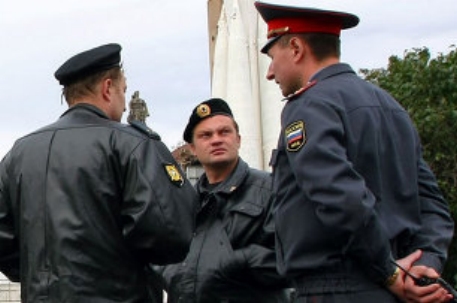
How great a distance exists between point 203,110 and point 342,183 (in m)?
2.34

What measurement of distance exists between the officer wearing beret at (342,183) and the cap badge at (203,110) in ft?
5.60

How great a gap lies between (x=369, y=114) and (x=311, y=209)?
44 cm

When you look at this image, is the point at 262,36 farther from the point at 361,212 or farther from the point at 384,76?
the point at 361,212

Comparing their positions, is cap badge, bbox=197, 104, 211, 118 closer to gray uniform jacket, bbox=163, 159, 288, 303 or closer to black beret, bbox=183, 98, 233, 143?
black beret, bbox=183, 98, 233, 143

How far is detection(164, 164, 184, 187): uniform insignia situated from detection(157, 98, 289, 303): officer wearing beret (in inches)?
46.2

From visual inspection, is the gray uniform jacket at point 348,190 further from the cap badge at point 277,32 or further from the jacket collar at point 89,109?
the jacket collar at point 89,109

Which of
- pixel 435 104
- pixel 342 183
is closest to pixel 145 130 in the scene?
pixel 342 183

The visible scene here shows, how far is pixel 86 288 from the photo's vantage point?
421 cm

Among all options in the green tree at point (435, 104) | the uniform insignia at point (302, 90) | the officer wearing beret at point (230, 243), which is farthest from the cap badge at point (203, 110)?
the green tree at point (435, 104)

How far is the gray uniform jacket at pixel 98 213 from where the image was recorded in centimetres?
422

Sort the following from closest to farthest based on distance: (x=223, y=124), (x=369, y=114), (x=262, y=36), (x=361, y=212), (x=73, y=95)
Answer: (x=361, y=212) → (x=369, y=114) → (x=73, y=95) → (x=223, y=124) → (x=262, y=36)

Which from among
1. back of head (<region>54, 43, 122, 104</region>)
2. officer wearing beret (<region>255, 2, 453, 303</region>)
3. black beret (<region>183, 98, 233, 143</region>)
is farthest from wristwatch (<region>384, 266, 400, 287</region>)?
black beret (<region>183, 98, 233, 143</region>)

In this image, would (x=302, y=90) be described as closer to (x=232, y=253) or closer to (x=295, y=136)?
(x=295, y=136)

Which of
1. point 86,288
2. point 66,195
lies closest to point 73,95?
point 66,195
